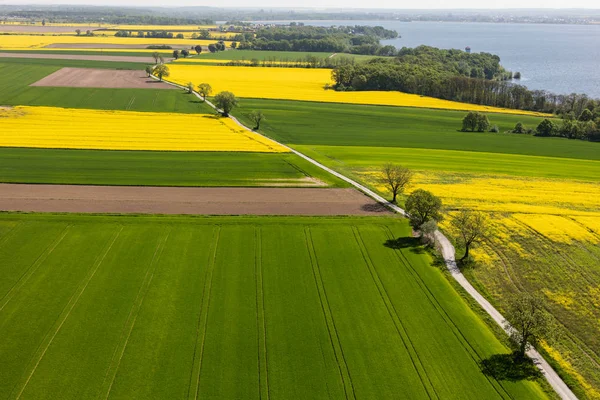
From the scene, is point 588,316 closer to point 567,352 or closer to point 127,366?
point 567,352

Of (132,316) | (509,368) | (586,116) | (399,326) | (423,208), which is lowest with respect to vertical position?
(132,316)

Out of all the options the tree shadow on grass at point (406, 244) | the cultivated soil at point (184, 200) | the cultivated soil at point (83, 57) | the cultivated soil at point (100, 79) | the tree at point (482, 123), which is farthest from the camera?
the cultivated soil at point (83, 57)

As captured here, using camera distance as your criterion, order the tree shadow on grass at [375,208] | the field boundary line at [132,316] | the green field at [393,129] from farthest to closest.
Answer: the green field at [393,129]
the tree shadow on grass at [375,208]
the field boundary line at [132,316]

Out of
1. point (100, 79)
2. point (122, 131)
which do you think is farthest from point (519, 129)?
point (100, 79)

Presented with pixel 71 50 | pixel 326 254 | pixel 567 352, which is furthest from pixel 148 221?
pixel 71 50

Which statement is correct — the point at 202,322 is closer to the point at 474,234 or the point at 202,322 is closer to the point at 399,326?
the point at 399,326

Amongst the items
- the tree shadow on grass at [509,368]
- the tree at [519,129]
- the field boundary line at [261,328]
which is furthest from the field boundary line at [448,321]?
the tree at [519,129]

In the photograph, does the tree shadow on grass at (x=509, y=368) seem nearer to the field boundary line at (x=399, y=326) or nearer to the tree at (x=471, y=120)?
the field boundary line at (x=399, y=326)

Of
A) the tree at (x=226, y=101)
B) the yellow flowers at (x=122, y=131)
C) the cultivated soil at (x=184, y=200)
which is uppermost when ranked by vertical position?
the tree at (x=226, y=101)
